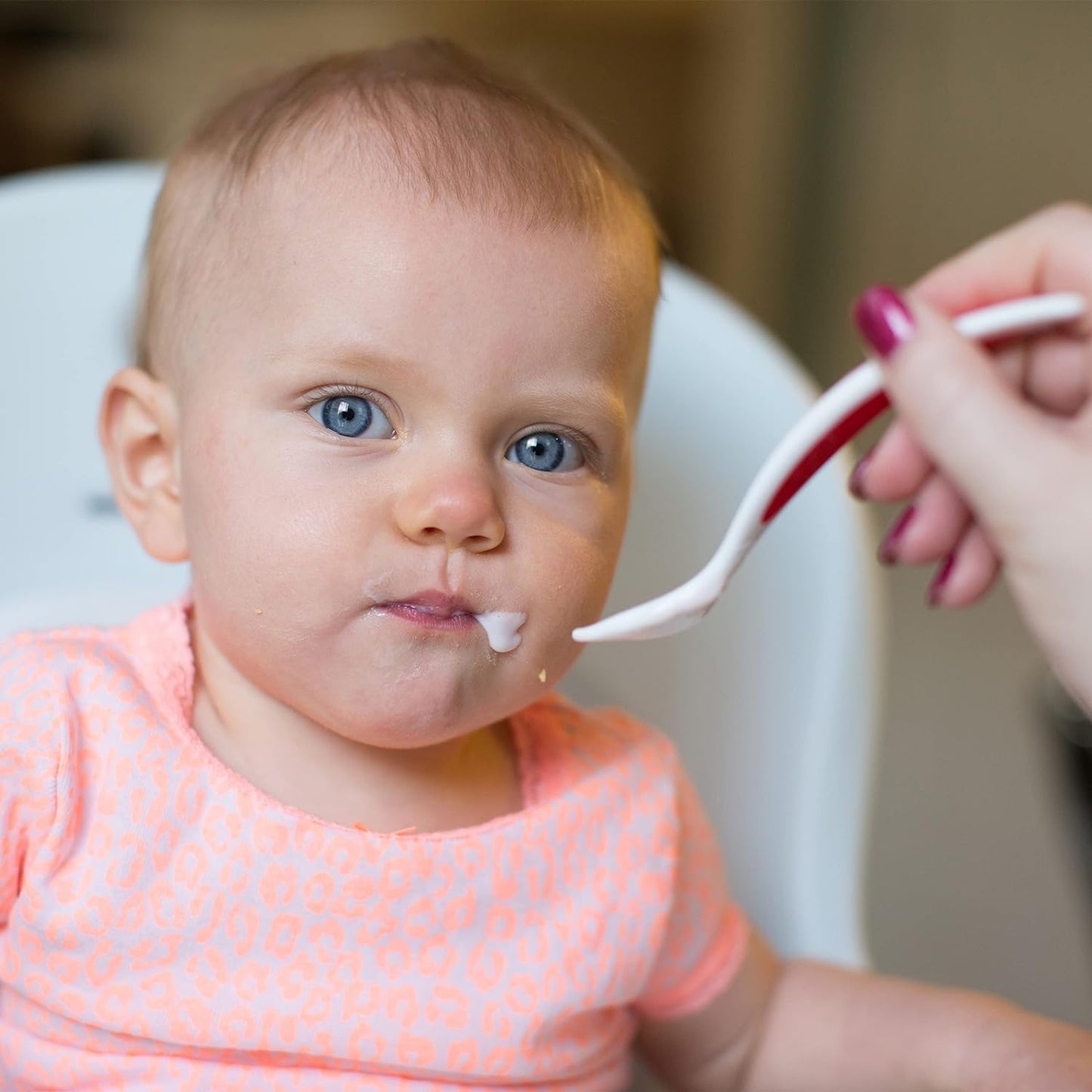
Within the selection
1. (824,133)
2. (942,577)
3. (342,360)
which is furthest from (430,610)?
(824,133)

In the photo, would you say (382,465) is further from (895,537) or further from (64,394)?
(64,394)

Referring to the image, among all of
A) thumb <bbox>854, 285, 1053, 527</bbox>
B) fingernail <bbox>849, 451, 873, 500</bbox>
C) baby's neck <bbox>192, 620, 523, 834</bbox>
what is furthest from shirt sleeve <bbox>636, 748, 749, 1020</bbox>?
thumb <bbox>854, 285, 1053, 527</bbox>

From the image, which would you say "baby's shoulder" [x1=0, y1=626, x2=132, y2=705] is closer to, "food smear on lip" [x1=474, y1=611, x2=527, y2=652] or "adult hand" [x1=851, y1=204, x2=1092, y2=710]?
"food smear on lip" [x1=474, y1=611, x2=527, y2=652]

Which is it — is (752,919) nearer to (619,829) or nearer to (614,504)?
(619,829)

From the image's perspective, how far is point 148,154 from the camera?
7.99 ft

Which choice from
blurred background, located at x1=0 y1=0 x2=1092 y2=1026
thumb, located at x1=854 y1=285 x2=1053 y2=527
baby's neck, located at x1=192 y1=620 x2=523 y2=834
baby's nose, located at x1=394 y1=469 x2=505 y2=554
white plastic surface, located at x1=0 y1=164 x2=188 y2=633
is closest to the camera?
thumb, located at x1=854 y1=285 x2=1053 y2=527

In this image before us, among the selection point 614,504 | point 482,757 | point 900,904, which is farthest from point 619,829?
point 900,904

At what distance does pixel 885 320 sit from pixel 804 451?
60 millimetres

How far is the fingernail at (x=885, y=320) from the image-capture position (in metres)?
0.52

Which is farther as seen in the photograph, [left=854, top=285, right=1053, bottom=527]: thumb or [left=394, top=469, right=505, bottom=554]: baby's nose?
[left=394, top=469, right=505, bottom=554]: baby's nose

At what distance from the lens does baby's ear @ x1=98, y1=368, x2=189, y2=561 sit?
740mm

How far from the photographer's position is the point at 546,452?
689 millimetres

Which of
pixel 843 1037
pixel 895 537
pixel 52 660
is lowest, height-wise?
pixel 843 1037

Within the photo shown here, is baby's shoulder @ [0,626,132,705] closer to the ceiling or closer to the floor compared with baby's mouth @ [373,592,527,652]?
closer to the floor
